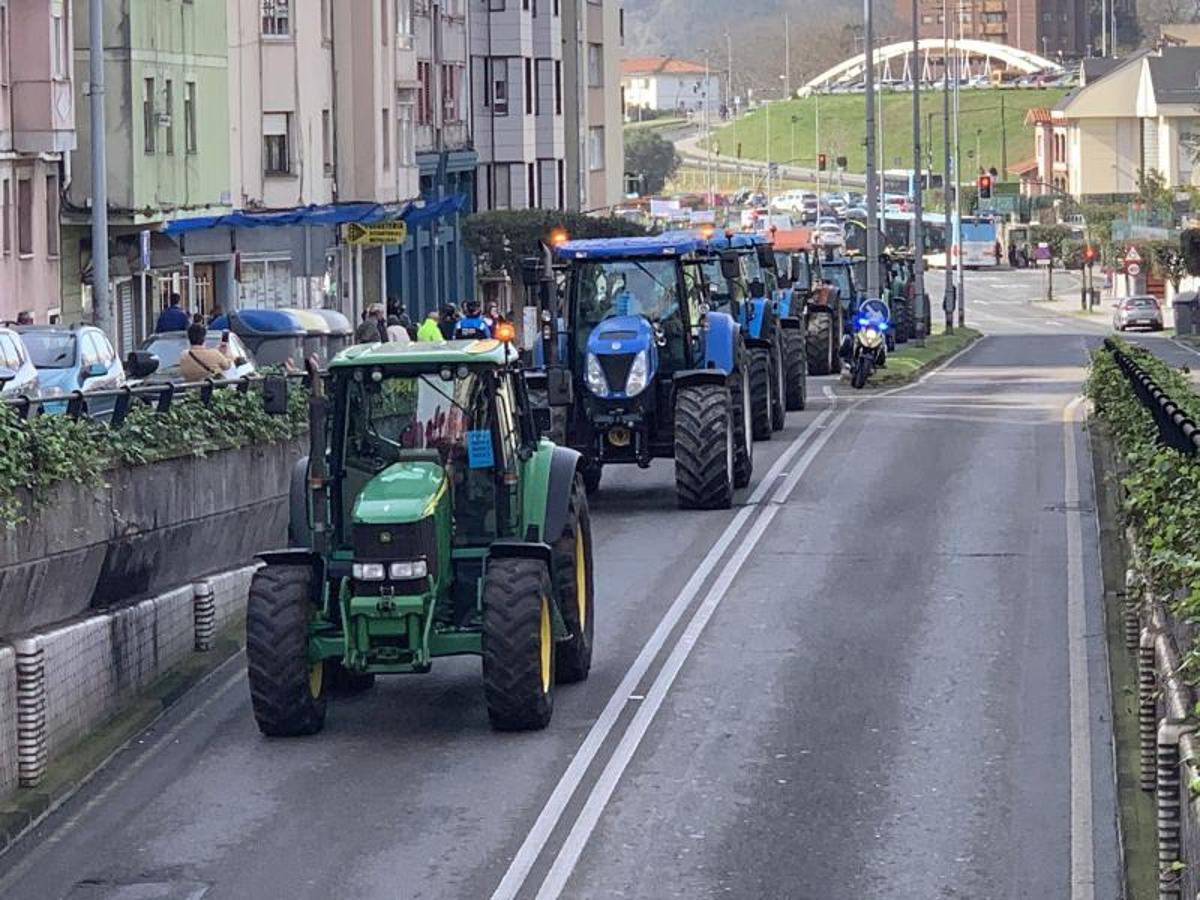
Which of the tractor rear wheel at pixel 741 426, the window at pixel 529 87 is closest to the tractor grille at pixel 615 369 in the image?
the tractor rear wheel at pixel 741 426

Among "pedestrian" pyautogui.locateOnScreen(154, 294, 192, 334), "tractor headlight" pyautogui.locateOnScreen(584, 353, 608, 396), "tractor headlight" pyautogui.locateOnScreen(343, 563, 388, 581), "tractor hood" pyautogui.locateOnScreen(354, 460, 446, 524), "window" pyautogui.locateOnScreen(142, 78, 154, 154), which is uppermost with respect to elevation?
Result: "window" pyautogui.locateOnScreen(142, 78, 154, 154)

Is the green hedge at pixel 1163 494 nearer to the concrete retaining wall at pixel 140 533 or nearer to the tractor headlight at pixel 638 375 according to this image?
the tractor headlight at pixel 638 375

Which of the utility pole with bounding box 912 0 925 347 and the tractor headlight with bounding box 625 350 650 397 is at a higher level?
the utility pole with bounding box 912 0 925 347

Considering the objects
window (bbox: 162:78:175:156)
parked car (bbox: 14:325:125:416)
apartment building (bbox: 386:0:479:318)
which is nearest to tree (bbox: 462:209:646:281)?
apartment building (bbox: 386:0:479:318)

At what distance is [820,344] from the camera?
48531 millimetres

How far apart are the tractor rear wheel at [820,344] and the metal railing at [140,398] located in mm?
26051

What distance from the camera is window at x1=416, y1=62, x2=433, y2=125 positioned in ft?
225

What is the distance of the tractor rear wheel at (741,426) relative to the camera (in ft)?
90.7

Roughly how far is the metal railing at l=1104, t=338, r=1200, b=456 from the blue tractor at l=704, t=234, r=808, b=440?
5327mm

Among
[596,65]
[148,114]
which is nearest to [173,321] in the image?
[148,114]

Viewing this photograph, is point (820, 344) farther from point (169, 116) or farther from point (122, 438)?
point (122, 438)

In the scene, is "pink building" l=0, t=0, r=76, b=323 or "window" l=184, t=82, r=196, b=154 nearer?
"pink building" l=0, t=0, r=76, b=323

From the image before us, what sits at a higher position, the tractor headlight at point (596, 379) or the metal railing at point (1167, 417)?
the tractor headlight at point (596, 379)

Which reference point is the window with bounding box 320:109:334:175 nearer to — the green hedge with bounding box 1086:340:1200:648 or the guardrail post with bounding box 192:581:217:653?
the green hedge with bounding box 1086:340:1200:648
